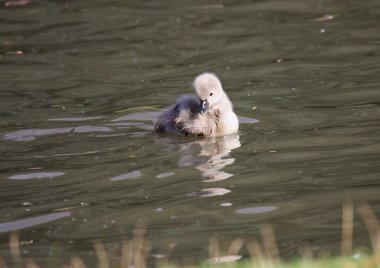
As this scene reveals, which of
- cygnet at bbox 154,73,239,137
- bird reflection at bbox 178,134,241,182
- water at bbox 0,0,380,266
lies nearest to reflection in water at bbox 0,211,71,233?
water at bbox 0,0,380,266

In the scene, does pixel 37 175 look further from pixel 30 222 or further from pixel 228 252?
pixel 228 252

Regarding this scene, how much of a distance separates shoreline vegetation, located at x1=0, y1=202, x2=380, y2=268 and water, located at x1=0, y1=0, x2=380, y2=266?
0.08m

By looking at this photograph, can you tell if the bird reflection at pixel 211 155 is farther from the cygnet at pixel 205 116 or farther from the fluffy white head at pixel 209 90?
the fluffy white head at pixel 209 90

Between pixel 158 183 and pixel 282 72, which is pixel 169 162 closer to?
pixel 158 183

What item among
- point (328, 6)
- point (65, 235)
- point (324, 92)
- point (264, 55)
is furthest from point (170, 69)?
point (65, 235)

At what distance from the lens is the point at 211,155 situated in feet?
33.2

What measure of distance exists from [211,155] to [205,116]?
0.88 meters

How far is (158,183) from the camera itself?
9.14m

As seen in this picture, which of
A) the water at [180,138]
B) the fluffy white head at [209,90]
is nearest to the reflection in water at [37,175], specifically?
the water at [180,138]

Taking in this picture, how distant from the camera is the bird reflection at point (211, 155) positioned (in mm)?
9408

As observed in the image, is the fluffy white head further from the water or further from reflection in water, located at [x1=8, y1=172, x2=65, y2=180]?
reflection in water, located at [x1=8, y1=172, x2=65, y2=180]

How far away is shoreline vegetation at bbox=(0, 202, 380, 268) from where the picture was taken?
21.9ft

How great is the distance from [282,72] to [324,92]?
1.18 meters

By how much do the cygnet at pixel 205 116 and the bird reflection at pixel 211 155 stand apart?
11cm
